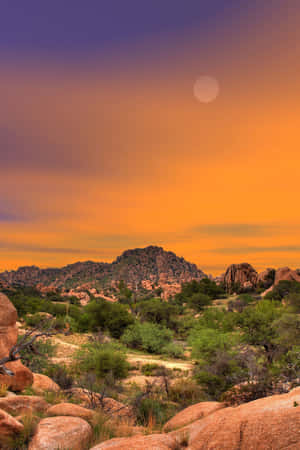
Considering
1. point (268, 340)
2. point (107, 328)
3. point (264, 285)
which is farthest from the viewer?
point (264, 285)

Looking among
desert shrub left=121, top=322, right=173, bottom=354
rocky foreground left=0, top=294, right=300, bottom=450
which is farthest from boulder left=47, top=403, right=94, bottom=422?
desert shrub left=121, top=322, right=173, bottom=354

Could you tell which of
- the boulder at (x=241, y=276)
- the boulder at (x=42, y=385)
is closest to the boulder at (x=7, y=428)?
the boulder at (x=42, y=385)

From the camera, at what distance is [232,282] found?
113 m

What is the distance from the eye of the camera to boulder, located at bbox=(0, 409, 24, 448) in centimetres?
840

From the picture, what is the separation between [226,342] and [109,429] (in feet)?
97.8

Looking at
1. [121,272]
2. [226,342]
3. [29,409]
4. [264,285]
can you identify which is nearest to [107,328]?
[226,342]

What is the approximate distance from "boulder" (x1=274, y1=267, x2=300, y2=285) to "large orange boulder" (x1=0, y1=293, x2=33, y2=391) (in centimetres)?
8991

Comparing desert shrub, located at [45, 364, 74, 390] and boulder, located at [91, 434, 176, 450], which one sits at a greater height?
boulder, located at [91, 434, 176, 450]

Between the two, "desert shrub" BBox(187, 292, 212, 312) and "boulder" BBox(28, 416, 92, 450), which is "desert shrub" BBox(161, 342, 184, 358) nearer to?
"desert shrub" BBox(187, 292, 212, 312)

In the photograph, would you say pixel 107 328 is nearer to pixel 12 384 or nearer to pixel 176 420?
pixel 12 384

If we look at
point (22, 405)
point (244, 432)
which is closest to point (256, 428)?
point (244, 432)

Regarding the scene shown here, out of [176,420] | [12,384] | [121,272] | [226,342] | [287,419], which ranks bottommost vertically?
[121,272]

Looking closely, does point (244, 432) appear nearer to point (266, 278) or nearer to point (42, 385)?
point (42, 385)

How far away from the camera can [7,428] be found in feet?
28.0
